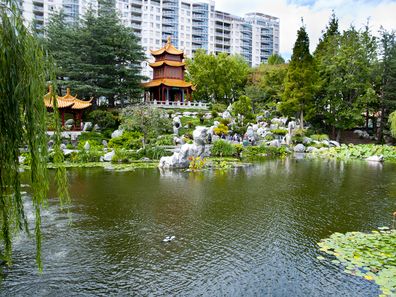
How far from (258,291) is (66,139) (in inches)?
998

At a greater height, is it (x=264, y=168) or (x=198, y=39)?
(x=198, y=39)

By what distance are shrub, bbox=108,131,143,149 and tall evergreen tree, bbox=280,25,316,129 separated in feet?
56.5

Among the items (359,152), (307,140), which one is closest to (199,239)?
(359,152)

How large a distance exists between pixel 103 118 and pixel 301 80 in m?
20.4

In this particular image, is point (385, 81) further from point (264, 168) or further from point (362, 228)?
point (362, 228)

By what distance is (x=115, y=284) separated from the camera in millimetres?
6246

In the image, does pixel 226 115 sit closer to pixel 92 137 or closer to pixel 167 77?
pixel 167 77

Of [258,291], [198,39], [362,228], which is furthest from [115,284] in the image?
[198,39]

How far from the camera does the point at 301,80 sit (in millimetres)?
36312

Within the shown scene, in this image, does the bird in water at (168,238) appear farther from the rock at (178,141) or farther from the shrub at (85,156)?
the rock at (178,141)

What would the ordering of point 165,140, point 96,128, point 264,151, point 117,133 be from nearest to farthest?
1. point 165,140
2. point 117,133
3. point 264,151
4. point 96,128

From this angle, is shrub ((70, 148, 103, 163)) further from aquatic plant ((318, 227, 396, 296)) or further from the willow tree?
the willow tree

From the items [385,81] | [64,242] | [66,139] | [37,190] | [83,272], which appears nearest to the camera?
[37,190]

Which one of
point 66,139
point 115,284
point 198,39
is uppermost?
point 198,39
